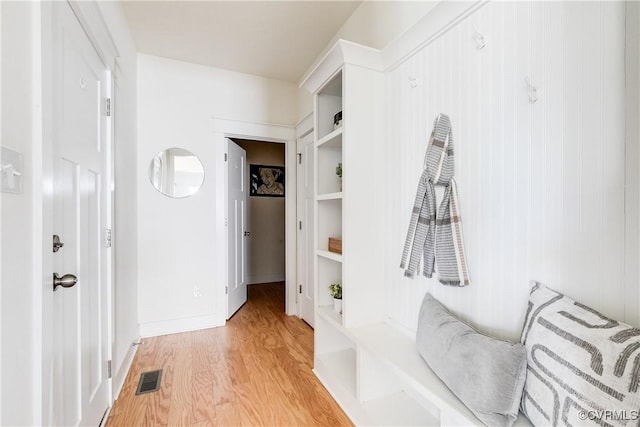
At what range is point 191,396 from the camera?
69.6 inches

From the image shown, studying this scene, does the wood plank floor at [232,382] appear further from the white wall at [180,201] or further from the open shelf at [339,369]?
the white wall at [180,201]

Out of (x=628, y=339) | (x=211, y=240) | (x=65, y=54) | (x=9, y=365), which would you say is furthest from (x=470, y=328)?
(x=211, y=240)

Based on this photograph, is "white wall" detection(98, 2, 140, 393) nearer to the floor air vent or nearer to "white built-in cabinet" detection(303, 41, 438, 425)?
the floor air vent

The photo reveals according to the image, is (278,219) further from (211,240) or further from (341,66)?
(341,66)

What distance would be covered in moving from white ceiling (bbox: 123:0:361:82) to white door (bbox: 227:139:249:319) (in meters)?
0.85

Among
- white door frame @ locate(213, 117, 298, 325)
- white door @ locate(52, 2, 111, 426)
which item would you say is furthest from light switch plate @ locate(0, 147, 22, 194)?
white door frame @ locate(213, 117, 298, 325)

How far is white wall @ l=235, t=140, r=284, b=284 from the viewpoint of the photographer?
4.56 m

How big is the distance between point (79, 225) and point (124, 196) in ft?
3.15

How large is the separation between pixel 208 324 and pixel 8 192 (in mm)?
2417

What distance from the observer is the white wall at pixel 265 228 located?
4559mm

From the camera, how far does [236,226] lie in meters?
3.24

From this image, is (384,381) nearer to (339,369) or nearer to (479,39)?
(339,369)

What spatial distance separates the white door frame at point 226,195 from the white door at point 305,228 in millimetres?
99

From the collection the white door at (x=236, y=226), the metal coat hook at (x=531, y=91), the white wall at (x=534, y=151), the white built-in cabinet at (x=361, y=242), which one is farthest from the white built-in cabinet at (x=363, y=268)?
the white door at (x=236, y=226)
